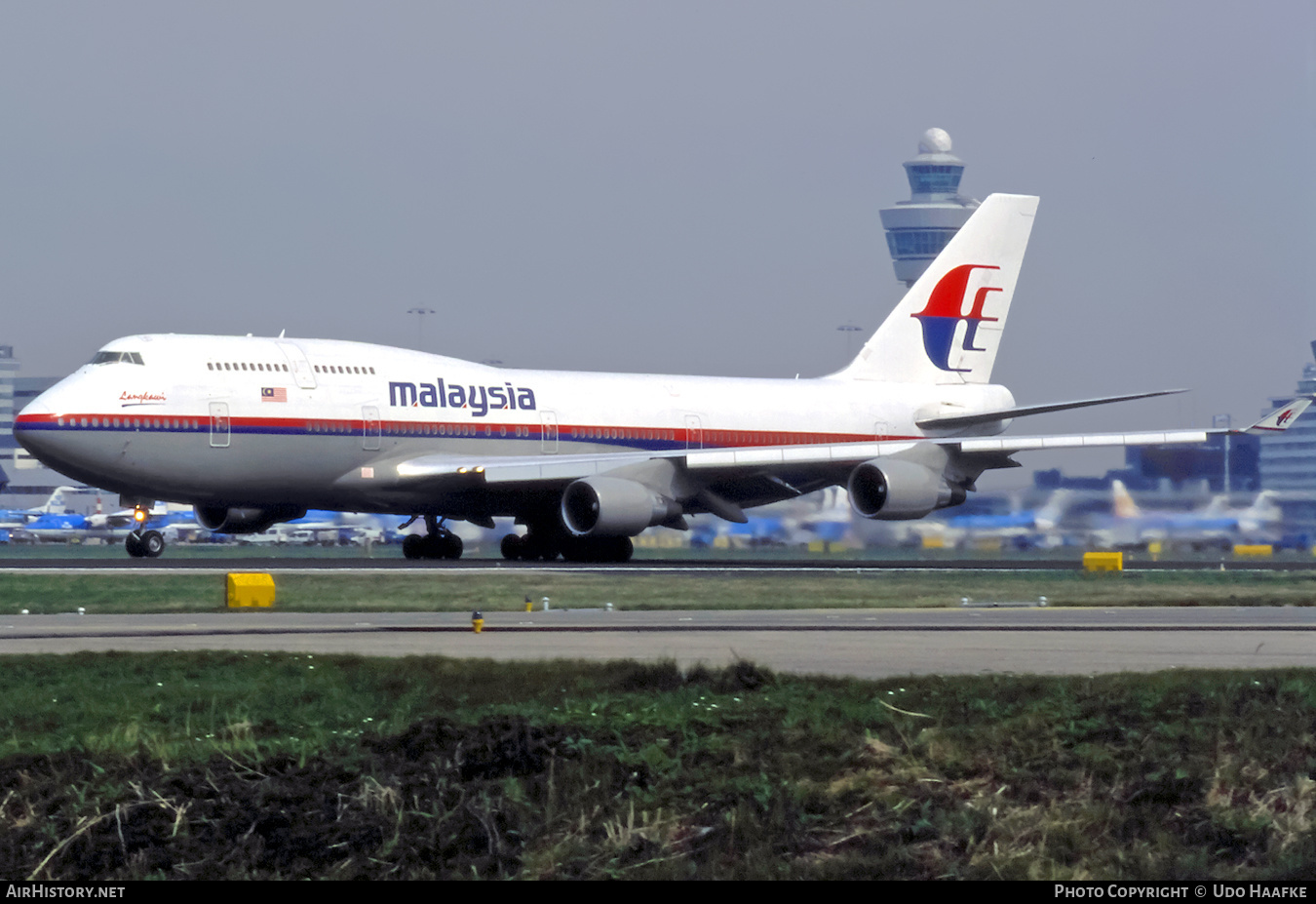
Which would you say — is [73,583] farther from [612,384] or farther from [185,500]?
[612,384]

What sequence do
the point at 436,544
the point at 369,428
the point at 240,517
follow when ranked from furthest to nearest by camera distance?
1. the point at 436,544
2. the point at 240,517
3. the point at 369,428

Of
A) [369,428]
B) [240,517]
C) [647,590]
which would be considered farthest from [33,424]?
[647,590]

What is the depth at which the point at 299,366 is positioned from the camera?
41.7 metres

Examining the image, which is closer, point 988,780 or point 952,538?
point 988,780

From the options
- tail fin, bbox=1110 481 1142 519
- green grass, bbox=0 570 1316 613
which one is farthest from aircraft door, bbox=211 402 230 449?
tail fin, bbox=1110 481 1142 519

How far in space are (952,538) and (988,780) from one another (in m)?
42.3

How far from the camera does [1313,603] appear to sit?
94.2ft

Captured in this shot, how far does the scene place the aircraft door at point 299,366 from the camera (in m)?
41.6

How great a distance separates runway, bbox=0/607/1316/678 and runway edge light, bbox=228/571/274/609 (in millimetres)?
1711

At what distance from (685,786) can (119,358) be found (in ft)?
102

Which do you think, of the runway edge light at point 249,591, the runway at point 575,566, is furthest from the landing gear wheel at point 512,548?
the runway edge light at point 249,591

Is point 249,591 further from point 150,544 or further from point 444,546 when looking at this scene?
point 444,546

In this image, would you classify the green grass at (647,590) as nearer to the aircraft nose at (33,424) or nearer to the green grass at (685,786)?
the aircraft nose at (33,424)

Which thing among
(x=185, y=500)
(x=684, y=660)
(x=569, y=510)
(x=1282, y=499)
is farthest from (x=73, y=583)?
(x=1282, y=499)
